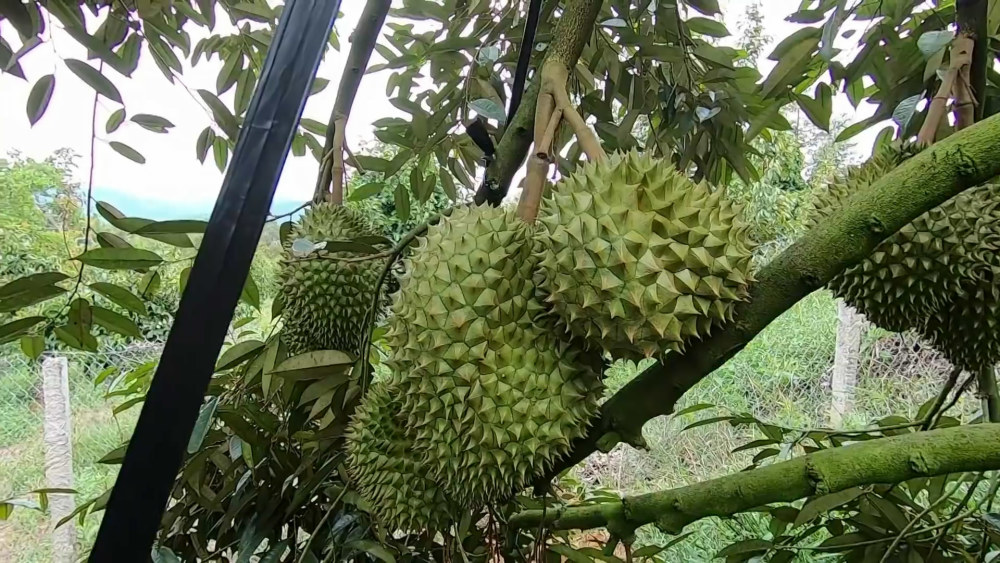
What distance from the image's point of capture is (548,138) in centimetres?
48

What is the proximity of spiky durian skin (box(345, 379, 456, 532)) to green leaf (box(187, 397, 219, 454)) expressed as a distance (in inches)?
5.2

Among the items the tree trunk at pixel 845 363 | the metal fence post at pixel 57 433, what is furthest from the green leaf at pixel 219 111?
the tree trunk at pixel 845 363

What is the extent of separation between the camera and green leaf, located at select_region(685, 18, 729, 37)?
0.89m

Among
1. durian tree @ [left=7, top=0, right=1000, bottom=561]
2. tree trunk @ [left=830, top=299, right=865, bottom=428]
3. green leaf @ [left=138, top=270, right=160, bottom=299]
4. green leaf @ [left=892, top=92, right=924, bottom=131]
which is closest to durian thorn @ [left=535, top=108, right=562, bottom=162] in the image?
durian tree @ [left=7, top=0, right=1000, bottom=561]

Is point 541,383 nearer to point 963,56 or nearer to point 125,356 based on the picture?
point 963,56

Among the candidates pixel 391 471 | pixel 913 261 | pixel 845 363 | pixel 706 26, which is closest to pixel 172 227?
pixel 391 471

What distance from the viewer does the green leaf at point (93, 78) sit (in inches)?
22.5

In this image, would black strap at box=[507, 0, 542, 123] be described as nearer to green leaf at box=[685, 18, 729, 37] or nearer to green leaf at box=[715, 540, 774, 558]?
green leaf at box=[685, 18, 729, 37]

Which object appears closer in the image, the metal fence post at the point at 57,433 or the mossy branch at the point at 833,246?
the mossy branch at the point at 833,246

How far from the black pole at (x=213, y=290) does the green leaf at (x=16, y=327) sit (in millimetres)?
433

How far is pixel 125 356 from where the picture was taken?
1.06 meters

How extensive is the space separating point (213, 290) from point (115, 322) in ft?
1.59

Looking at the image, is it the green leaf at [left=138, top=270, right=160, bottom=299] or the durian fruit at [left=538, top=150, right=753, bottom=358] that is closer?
the durian fruit at [left=538, top=150, right=753, bottom=358]

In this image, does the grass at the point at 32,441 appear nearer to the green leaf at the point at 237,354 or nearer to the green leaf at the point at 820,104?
the green leaf at the point at 237,354
